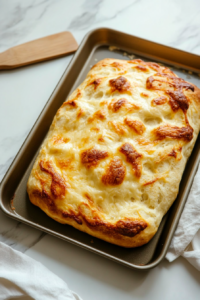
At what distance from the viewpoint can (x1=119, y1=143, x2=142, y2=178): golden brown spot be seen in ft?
6.17

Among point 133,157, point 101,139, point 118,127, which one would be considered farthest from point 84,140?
point 133,157

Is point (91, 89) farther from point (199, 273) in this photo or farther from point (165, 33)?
point (199, 273)

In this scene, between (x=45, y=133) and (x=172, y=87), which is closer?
(x=172, y=87)

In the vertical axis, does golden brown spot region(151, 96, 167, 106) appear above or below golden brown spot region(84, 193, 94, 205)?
above

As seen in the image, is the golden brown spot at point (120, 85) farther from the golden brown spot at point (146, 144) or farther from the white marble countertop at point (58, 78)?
the white marble countertop at point (58, 78)

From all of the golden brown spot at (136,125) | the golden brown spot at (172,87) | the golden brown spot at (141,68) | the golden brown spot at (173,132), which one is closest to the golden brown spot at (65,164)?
the golden brown spot at (136,125)

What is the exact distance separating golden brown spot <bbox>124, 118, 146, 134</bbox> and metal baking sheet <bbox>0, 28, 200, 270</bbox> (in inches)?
15.9

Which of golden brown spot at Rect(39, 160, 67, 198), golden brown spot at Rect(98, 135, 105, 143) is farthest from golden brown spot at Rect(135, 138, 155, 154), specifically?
golden brown spot at Rect(39, 160, 67, 198)

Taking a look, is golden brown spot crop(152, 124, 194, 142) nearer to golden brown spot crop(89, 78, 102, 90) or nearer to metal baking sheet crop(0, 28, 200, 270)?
metal baking sheet crop(0, 28, 200, 270)

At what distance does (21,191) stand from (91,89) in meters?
0.83

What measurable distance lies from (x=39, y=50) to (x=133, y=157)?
1419 millimetres

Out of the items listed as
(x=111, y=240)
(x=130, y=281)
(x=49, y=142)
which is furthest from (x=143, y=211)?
(x=49, y=142)

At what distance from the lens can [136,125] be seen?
78.5 inches

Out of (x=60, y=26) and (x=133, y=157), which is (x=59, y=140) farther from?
(x=60, y=26)
